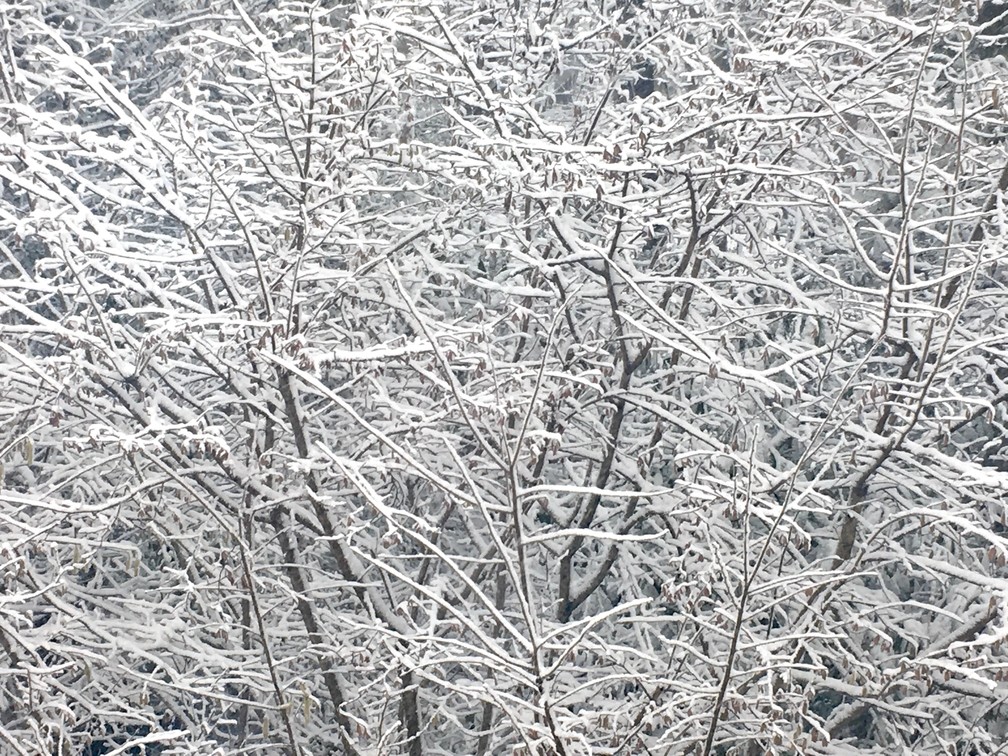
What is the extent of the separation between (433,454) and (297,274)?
1.64 metres

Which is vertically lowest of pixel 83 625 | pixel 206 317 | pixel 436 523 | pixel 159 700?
pixel 159 700

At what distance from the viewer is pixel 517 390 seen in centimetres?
491

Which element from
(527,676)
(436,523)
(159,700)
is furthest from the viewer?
(159,700)

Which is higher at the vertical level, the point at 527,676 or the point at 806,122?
the point at 806,122

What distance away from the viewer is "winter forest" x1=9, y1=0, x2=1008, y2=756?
4.42 metres

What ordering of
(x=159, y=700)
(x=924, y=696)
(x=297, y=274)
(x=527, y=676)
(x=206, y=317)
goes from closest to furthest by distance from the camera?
1. (x=527, y=676)
2. (x=206, y=317)
3. (x=297, y=274)
4. (x=924, y=696)
5. (x=159, y=700)

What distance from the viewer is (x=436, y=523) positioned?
535cm

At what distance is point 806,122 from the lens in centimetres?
540

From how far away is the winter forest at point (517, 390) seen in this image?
4.42 metres

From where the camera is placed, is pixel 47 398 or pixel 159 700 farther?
pixel 159 700

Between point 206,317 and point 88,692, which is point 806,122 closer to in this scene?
point 206,317

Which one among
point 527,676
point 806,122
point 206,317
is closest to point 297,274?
point 206,317

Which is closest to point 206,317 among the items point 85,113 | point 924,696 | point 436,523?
point 436,523

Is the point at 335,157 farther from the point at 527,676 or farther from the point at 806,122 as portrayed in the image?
the point at 527,676
